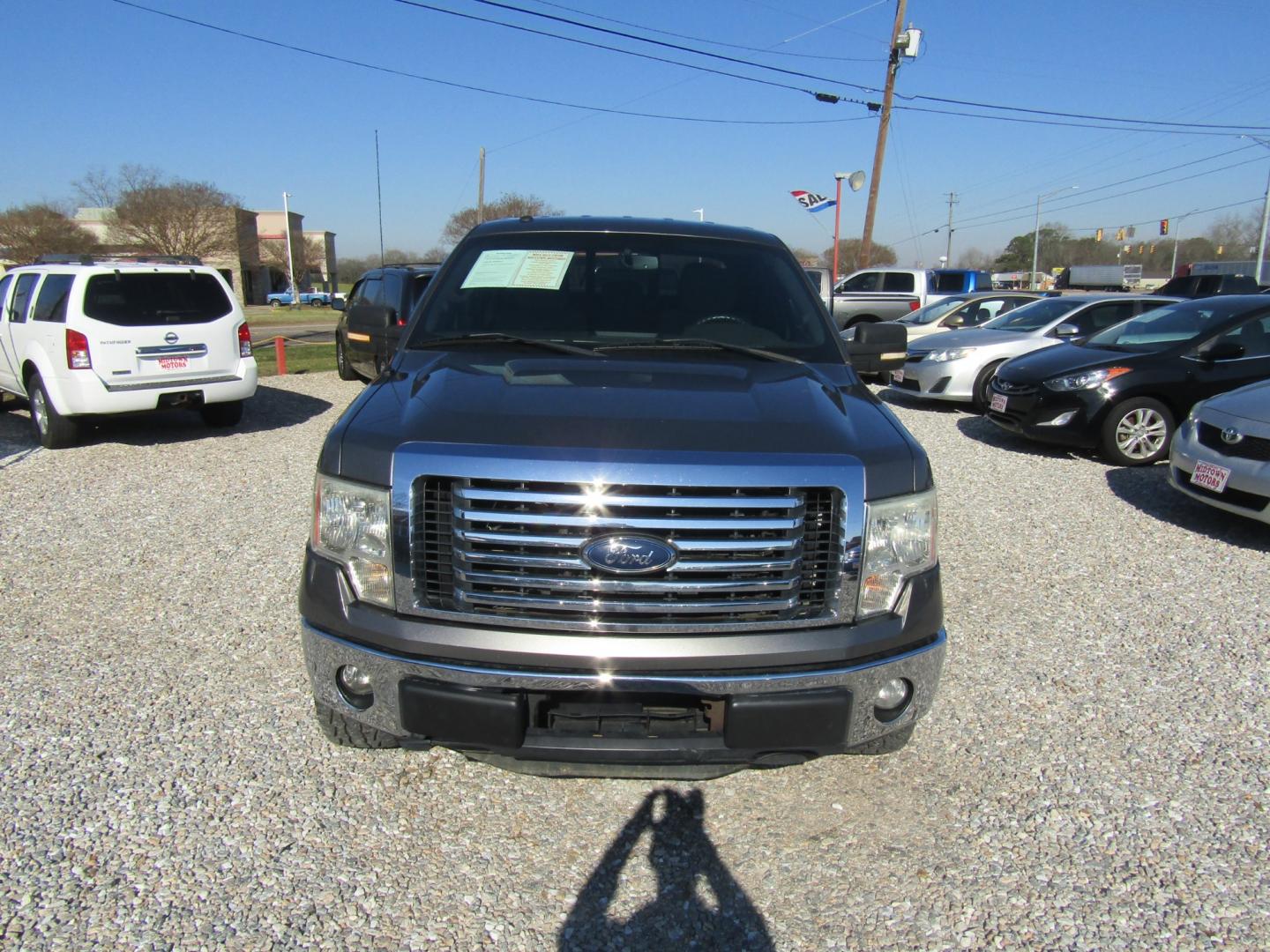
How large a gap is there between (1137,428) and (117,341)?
9.86 meters

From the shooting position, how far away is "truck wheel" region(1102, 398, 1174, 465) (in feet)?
26.8

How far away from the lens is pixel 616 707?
2.45 m

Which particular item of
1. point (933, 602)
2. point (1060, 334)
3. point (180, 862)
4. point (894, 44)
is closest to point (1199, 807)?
point (933, 602)

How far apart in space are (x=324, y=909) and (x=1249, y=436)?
6.21 metres

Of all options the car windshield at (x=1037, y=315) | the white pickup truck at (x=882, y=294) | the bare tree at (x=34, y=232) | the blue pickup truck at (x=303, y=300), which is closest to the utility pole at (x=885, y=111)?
the white pickup truck at (x=882, y=294)

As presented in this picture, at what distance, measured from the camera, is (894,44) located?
74.6 feet

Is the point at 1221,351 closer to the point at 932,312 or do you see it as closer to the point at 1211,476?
the point at 1211,476

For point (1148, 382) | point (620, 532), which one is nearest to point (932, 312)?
point (1148, 382)

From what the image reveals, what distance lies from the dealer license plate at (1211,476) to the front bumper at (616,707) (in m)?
4.67

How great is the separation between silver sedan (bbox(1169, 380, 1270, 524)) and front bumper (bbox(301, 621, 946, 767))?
181 inches

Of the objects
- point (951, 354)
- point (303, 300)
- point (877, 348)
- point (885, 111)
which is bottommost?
point (303, 300)

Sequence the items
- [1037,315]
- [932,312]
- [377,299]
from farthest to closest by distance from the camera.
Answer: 1. [932,312]
2. [377,299]
3. [1037,315]

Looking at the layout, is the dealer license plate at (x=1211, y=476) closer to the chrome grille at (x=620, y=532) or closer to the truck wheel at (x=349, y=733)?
the chrome grille at (x=620, y=532)

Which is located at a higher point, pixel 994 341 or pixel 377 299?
pixel 377 299
